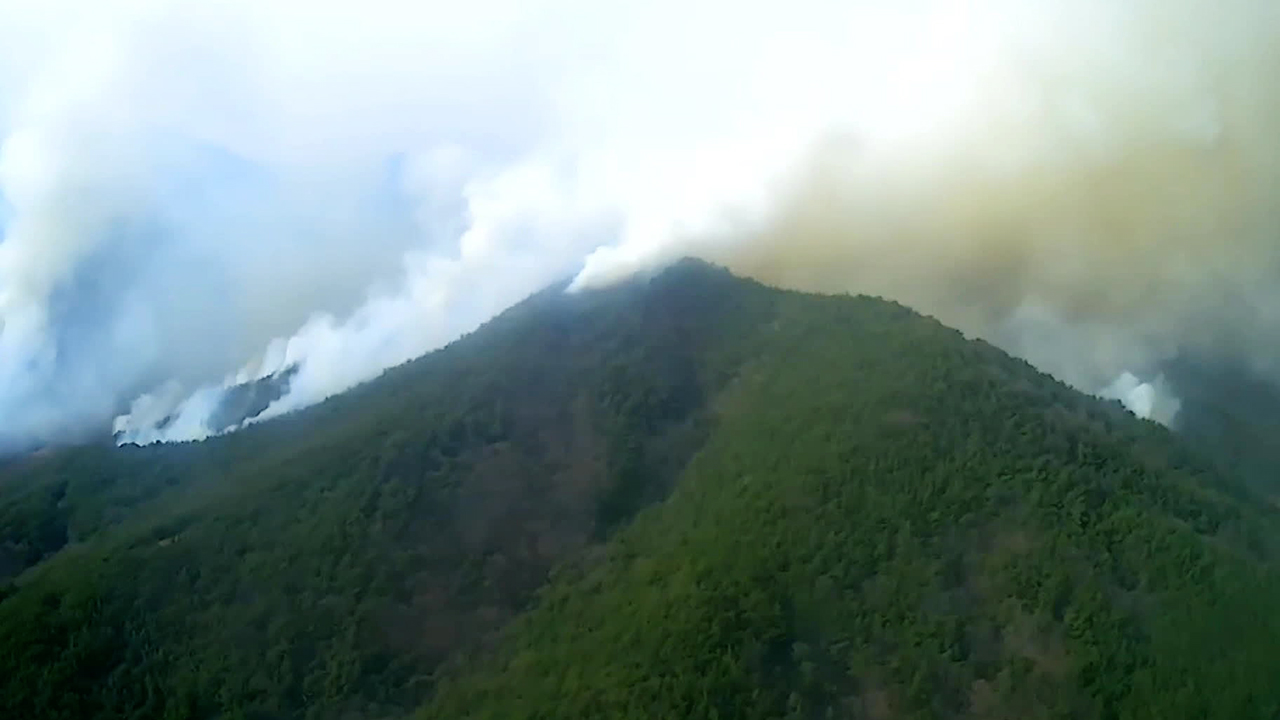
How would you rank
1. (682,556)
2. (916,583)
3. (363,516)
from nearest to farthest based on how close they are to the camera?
(916,583) → (682,556) → (363,516)

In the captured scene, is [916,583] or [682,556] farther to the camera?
[682,556]

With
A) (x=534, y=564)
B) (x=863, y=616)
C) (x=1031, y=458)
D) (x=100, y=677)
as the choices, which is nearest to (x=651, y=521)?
(x=534, y=564)

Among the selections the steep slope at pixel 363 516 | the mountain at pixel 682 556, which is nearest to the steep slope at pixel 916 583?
the mountain at pixel 682 556

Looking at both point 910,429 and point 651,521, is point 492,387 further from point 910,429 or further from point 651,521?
point 910,429

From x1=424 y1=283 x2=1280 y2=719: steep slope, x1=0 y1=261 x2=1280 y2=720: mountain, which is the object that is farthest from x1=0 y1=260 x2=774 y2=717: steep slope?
x1=424 y1=283 x2=1280 y2=719: steep slope

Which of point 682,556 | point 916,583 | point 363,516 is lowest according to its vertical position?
point 916,583

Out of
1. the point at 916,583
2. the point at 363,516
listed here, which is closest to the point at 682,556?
the point at 916,583

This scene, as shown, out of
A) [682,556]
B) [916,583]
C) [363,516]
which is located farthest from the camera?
[363,516]

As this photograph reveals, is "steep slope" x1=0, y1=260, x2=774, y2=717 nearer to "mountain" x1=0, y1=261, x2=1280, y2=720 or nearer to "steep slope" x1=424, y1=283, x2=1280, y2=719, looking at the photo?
"mountain" x1=0, y1=261, x2=1280, y2=720

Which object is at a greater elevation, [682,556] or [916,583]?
[682,556]

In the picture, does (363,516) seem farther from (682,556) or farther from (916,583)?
(916,583)
